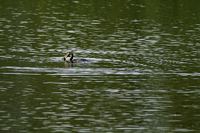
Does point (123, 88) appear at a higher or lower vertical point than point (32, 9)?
lower

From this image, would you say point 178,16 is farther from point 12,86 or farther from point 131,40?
point 12,86

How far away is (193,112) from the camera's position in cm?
3428

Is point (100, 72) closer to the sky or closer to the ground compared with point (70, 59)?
closer to the ground

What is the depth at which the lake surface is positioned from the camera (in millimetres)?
32719

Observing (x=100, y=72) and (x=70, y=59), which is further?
(x=70, y=59)

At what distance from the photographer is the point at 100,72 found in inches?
1702

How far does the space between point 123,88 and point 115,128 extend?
26.0ft

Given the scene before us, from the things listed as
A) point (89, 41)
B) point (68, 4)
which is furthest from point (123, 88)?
point (68, 4)

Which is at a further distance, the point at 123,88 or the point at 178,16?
the point at 178,16

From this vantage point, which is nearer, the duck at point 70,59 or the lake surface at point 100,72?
the lake surface at point 100,72

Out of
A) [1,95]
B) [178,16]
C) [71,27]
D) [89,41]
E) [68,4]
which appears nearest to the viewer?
[1,95]

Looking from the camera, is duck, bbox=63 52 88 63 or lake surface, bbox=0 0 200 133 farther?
duck, bbox=63 52 88 63

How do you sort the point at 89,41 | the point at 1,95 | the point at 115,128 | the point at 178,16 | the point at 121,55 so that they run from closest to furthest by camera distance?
the point at 115,128
the point at 1,95
the point at 121,55
the point at 89,41
the point at 178,16

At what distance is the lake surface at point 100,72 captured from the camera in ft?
107
